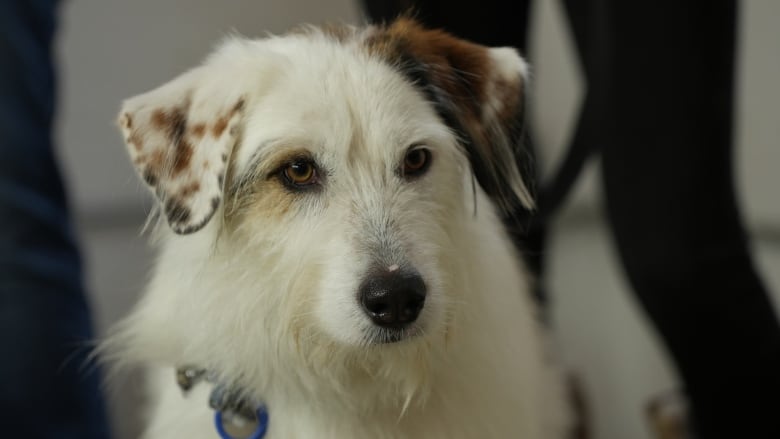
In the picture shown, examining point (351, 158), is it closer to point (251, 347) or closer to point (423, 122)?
point (423, 122)

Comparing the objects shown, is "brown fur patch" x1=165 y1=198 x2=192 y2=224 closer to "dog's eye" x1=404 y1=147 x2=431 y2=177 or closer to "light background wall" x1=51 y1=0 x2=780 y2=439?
"dog's eye" x1=404 y1=147 x2=431 y2=177

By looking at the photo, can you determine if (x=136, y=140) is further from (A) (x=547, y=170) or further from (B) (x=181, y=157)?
(A) (x=547, y=170)

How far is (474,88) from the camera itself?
0.99m

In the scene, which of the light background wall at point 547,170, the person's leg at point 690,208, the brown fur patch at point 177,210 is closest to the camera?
the brown fur patch at point 177,210

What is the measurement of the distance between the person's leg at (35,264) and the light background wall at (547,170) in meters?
0.49

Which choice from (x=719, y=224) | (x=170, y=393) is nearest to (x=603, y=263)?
(x=719, y=224)

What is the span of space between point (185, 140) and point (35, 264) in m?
0.46

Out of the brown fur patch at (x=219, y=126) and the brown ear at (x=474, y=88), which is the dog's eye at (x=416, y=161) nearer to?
the brown ear at (x=474, y=88)

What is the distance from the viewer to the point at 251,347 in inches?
39.9

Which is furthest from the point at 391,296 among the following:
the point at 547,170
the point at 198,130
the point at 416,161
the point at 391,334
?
the point at 547,170

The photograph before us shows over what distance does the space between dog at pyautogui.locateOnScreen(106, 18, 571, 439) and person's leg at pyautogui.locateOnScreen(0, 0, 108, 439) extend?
0.44ft

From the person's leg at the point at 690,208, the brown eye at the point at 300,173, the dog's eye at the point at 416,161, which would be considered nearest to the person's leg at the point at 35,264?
the brown eye at the point at 300,173

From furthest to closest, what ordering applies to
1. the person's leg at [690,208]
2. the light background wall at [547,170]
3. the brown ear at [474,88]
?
the light background wall at [547,170] → the person's leg at [690,208] → the brown ear at [474,88]

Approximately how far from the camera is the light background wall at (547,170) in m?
1.86
